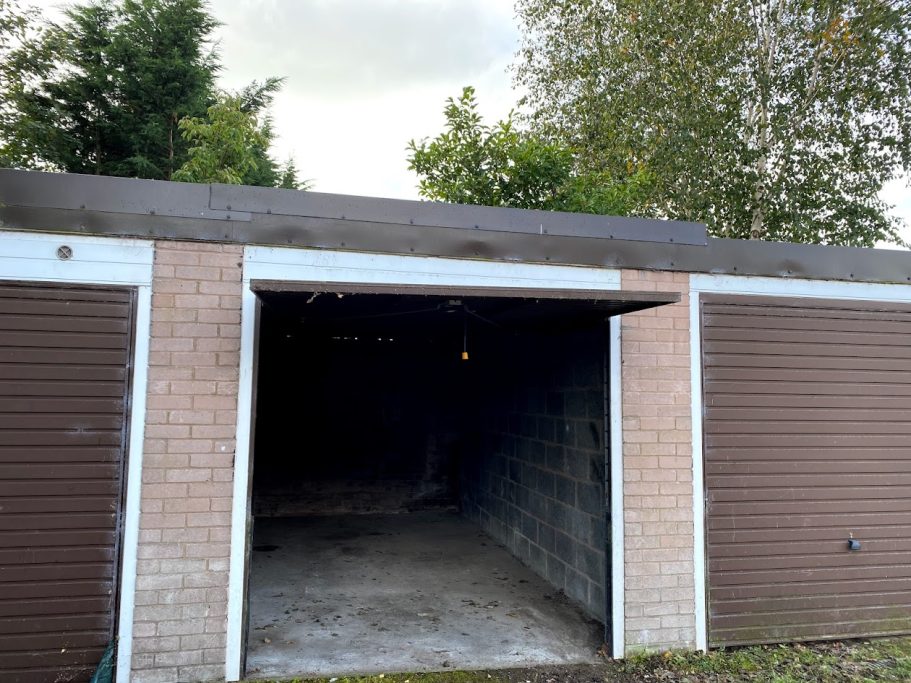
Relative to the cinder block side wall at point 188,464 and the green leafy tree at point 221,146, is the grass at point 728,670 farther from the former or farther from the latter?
the green leafy tree at point 221,146

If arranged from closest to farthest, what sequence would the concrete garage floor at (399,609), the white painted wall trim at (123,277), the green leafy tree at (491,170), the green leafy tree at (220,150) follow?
1. the white painted wall trim at (123,277)
2. the concrete garage floor at (399,609)
3. the green leafy tree at (491,170)
4. the green leafy tree at (220,150)

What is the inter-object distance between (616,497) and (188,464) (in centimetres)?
285

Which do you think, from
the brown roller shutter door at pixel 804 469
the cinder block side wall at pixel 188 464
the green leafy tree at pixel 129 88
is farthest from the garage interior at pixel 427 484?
the green leafy tree at pixel 129 88

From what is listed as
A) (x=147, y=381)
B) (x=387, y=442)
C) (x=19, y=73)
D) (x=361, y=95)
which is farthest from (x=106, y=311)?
(x=361, y=95)

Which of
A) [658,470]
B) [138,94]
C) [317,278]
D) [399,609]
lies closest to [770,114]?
[658,470]

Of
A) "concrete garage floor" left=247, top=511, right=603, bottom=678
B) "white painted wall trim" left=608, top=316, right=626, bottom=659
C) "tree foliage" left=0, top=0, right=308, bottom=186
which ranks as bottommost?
"concrete garage floor" left=247, top=511, right=603, bottom=678

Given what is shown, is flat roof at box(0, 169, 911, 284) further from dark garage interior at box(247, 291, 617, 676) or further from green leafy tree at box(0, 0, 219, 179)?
green leafy tree at box(0, 0, 219, 179)

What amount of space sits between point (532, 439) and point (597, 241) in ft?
8.25

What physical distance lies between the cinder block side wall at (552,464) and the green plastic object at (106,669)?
129 inches

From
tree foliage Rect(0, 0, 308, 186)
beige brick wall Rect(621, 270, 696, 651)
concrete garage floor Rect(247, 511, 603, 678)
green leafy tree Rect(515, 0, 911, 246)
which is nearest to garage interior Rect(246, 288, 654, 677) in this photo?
concrete garage floor Rect(247, 511, 603, 678)

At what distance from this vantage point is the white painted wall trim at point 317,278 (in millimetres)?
3662

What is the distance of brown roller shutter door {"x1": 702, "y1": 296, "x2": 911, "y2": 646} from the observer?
4.43 m

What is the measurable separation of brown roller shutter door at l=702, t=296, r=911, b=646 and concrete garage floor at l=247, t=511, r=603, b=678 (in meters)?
1.27

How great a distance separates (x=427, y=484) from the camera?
30.1 ft
